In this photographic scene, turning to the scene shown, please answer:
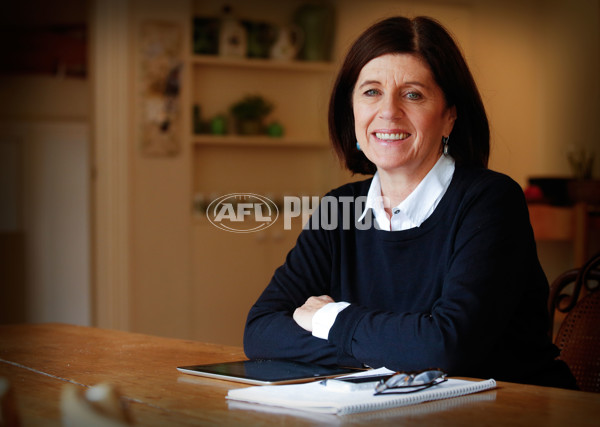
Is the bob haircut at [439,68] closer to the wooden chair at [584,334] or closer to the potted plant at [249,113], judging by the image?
the wooden chair at [584,334]

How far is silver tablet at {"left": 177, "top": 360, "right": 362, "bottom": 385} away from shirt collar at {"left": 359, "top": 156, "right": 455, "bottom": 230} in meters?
0.41

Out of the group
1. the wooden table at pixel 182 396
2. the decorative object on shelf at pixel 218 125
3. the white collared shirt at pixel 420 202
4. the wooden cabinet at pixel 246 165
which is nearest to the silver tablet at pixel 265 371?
the wooden table at pixel 182 396

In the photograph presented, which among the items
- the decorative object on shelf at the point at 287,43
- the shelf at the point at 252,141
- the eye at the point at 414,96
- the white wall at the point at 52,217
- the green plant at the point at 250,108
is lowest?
the white wall at the point at 52,217

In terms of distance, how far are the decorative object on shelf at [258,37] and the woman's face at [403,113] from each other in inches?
116

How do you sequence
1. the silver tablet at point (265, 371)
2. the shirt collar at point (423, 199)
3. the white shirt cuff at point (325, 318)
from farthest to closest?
the shirt collar at point (423, 199), the white shirt cuff at point (325, 318), the silver tablet at point (265, 371)

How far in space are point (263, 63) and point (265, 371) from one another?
3464mm

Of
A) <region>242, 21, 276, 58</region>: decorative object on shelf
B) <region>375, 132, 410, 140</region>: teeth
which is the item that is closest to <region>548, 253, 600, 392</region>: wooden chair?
<region>375, 132, 410, 140</region>: teeth

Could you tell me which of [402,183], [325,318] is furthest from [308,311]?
[402,183]

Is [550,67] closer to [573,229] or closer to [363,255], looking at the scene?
[573,229]

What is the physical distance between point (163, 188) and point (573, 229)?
2159 mm

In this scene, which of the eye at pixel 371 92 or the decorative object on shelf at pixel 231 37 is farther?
the decorative object on shelf at pixel 231 37

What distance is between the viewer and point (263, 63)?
4.46 metres

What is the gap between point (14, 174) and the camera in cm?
616

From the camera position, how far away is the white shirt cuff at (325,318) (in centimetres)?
134
